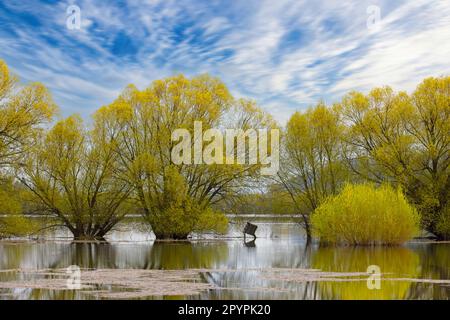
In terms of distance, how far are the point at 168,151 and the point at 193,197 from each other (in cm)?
321

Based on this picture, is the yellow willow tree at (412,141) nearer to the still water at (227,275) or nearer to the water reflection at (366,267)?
the water reflection at (366,267)

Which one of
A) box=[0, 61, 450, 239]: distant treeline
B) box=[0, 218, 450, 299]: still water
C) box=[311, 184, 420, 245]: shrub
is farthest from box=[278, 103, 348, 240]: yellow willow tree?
Answer: box=[0, 218, 450, 299]: still water

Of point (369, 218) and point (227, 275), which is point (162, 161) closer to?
point (369, 218)

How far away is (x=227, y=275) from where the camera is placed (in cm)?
1802

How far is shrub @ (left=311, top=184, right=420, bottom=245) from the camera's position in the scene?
3001 centimetres

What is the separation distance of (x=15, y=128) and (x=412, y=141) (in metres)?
24.3

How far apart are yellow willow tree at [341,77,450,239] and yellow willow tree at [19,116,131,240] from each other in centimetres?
1589

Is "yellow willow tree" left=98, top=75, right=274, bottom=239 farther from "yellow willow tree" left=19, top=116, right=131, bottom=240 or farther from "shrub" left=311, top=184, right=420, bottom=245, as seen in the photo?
"shrub" left=311, top=184, right=420, bottom=245

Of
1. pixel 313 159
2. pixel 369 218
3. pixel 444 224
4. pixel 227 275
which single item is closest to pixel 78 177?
pixel 313 159

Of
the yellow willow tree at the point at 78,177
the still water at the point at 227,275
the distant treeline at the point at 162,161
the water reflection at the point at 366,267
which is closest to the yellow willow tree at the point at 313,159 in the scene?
the distant treeline at the point at 162,161

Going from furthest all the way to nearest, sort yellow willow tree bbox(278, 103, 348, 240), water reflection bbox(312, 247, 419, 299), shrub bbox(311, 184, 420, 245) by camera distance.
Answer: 1. yellow willow tree bbox(278, 103, 348, 240)
2. shrub bbox(311, 184, 420, 245)
3. water reflection bbox(312, 247, 419, 299)

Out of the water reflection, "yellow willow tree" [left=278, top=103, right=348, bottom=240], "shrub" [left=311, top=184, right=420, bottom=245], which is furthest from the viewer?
"yellow willow tree" [left=278, top=103, right=348, bottom=240]

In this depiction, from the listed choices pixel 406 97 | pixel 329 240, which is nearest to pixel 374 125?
pixel 406 97

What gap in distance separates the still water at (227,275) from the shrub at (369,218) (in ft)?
8.86
